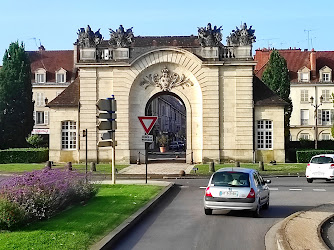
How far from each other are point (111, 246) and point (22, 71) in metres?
50.8

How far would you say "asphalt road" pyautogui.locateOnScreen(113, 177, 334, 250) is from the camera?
11148 mm

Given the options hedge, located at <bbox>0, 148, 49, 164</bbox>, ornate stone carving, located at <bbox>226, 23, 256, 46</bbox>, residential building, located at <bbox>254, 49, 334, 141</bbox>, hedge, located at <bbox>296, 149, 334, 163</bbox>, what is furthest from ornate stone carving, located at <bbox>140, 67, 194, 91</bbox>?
residential building, located at <bbox>254, 49, 334, 141</bbox>

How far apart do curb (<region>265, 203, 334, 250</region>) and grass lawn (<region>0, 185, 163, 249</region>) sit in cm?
361

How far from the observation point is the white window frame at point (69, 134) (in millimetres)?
43812

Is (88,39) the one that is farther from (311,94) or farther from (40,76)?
(311,94)

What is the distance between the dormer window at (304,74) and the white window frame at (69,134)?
37813 mm

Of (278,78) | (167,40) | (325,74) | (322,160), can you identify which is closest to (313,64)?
(325,74)

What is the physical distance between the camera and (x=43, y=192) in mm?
13430

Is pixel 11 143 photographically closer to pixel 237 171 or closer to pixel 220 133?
pixel 220 133

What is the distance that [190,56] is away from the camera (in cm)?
4216

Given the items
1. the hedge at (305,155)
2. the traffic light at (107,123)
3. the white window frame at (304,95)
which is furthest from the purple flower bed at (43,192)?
the white window frame at (304,95)

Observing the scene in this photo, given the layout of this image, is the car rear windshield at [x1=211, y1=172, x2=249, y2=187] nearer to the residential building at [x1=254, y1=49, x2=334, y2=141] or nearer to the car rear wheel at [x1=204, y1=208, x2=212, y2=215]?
the car rear wheel at [x1=204, y1=208, x2=212, y2=215]

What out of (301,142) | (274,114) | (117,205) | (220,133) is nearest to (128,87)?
(220,133)

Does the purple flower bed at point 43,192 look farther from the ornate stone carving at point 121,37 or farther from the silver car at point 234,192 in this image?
the ornate stone carving at point 121,37
